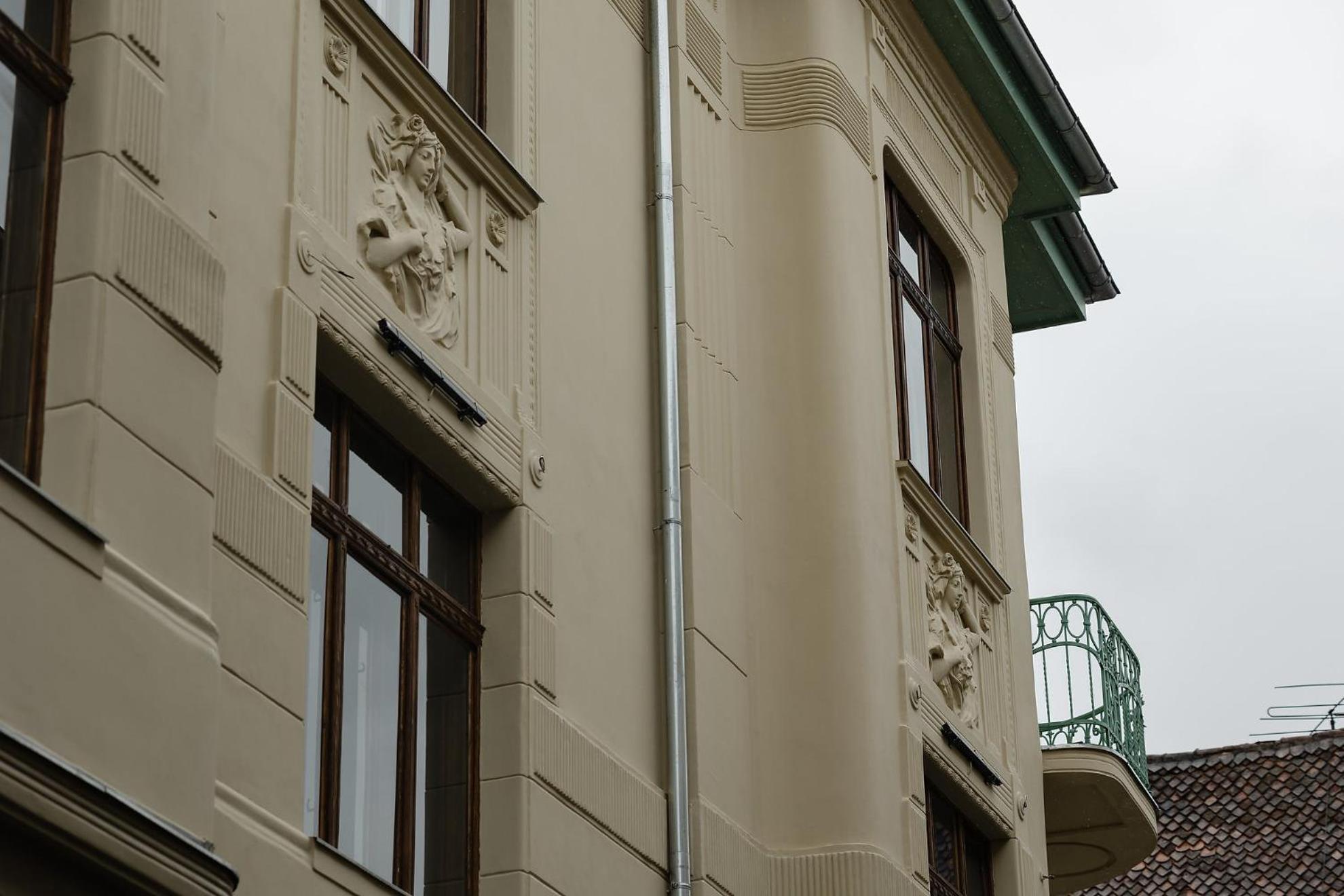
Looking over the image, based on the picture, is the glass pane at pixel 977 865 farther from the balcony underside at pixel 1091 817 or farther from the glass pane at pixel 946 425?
the glass pane at pixel 946 425

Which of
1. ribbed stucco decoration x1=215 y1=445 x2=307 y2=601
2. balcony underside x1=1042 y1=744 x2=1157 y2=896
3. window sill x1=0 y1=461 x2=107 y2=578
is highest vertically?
balcony underside x1=1042 y1=744 x2=1157 y2=896

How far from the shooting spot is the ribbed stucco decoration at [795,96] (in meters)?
15.2

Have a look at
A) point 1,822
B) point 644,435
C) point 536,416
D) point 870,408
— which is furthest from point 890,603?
point 1,822

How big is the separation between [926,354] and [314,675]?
811cm

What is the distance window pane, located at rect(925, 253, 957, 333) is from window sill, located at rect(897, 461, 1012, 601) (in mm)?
1719

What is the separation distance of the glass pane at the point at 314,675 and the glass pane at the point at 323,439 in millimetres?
301

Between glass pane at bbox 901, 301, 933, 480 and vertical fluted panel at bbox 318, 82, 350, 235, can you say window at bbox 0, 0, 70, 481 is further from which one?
glass pane at bbox 901, 301, 933, 480

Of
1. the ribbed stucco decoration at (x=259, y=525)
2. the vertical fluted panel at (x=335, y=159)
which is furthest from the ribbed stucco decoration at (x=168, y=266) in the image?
the vertical fluted panel at (x=335, y=159)

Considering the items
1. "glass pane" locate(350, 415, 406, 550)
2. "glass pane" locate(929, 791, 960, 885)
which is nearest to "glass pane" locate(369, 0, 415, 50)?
"glass pane" locate(350, 415, 406, 550)

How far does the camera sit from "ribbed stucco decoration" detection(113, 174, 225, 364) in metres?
7.86

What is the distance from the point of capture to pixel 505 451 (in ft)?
37.6

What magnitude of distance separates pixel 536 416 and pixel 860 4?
563cm

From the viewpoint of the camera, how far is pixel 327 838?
9.50 meters

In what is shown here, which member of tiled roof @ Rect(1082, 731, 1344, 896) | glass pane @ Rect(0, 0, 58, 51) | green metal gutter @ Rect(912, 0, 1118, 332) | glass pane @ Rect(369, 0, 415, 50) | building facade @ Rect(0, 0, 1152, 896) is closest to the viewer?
building facade @ Rect(0, 0, 1152, 896)
